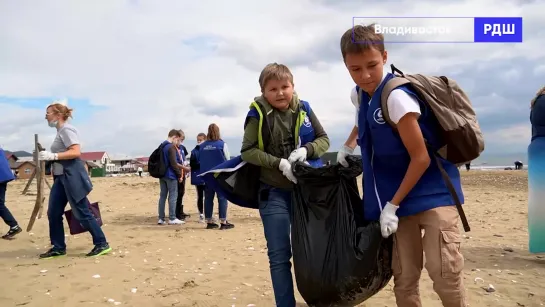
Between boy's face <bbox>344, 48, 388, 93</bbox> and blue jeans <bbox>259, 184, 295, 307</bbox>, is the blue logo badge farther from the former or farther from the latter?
blue jeans <bbox>259, 184, 295, 307</bbox>

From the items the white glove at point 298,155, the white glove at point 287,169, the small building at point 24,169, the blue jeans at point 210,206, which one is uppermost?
the white glove at point 298,155

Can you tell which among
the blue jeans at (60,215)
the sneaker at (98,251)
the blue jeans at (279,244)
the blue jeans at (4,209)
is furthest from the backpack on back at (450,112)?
the blue jeans at (4,209)

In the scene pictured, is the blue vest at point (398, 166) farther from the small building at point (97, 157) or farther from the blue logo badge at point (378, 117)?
the small building at point (97, 157)

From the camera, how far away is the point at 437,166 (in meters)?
2.42

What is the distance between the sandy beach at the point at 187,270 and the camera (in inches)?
158

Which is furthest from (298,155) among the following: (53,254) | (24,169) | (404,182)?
(24,169)

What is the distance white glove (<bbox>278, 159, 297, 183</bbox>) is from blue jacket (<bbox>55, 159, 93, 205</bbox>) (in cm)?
346

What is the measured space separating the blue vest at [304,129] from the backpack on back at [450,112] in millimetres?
858

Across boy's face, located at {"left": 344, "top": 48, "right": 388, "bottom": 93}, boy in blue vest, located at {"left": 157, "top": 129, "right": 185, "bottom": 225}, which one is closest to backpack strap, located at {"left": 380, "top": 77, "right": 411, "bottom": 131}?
boy's face, located at {"left": 344, "top": 48, "right": 388, "bottom": 93}

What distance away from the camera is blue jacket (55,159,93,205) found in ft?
18.1

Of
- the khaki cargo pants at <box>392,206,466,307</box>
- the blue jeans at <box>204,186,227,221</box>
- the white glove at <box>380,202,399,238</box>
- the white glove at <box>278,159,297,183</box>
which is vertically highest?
the white glove at <box>278,159,297,183</box>

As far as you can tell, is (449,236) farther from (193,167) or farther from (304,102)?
(193,167)

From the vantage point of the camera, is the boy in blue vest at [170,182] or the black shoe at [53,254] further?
the boy in blue vest at [170,182]

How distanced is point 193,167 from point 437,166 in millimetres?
7116
